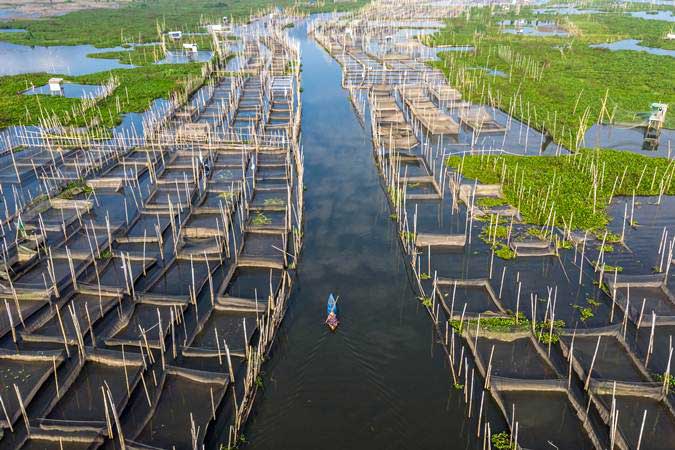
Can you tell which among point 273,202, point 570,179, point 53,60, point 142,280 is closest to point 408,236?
point 273,202

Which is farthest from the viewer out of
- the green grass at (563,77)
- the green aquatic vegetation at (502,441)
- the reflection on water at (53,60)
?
the reflection on water at (53,60)

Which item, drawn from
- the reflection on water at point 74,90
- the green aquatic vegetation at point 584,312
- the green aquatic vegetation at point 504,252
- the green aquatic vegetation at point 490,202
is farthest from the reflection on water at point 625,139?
the reflection on water at point 74,90

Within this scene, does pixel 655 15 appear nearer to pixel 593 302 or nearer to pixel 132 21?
pixel 132 21

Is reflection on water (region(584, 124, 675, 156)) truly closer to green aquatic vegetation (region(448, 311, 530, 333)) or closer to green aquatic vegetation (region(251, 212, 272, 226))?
green aquatic vegetation (region(448, 311, 530, 333))

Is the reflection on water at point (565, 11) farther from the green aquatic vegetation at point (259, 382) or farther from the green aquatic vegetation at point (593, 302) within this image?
the green aquatic vegetation at point (259, 382)

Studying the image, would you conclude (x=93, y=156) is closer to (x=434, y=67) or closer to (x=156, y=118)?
(x=156, y=118)

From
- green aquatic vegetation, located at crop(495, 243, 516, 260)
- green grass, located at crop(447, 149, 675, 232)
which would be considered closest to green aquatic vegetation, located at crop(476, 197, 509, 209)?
green grass, located at crop(447, 149, 675, 232)
